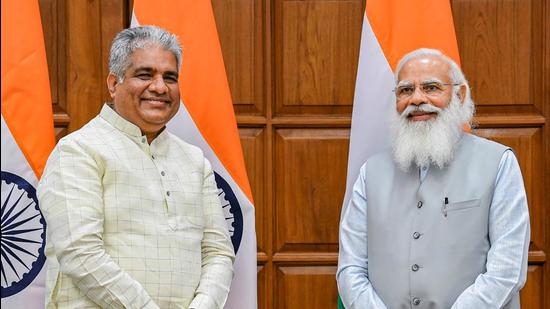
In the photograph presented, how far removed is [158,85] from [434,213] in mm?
878

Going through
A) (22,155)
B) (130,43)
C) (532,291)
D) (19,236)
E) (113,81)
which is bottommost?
(532,291)

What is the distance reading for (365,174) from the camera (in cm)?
245

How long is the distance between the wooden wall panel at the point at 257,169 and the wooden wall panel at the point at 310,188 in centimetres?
6

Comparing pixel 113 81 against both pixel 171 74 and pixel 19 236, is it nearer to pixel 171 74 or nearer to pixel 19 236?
pixel 171 74

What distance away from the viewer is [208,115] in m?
2.72

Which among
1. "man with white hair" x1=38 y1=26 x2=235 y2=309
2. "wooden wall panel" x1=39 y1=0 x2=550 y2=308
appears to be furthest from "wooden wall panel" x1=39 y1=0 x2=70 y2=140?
"man with white hair" x1=38 y1=26 x2=235 y2=309

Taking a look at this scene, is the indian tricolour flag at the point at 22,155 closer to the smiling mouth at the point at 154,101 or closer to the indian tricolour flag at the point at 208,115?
the indian tricolour flag at the point at 208,115

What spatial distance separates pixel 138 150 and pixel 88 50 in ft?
3.61

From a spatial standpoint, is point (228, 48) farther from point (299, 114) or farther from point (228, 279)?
point (228, 279)

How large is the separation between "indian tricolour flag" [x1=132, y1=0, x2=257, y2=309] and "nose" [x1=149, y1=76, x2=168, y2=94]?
510mm

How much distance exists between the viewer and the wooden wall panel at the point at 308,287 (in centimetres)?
318

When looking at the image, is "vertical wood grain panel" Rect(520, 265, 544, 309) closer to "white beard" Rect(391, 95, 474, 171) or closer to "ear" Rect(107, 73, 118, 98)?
"white beard" Rect(391, 95, 474, 171)

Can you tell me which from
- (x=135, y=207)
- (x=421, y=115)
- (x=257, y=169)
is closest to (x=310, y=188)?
(x=257, y=169)

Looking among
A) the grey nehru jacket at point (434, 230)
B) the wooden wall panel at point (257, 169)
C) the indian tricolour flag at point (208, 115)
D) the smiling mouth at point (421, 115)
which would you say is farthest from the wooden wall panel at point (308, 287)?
the smiling mouth at point (421, 115)
